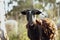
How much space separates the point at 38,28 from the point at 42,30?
0.04 m

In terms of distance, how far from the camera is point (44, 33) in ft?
5.37

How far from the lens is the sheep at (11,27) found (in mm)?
1656

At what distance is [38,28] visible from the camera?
165cm

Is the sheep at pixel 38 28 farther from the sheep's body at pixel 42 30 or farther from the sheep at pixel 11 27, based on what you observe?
the sheep at pixel 11 27

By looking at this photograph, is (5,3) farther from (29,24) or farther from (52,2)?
(52,2)

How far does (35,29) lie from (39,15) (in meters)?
0.14

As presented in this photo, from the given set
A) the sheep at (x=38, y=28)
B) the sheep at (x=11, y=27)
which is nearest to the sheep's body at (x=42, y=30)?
the sheep at (x=38, y=28)

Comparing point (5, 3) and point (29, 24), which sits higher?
point (5, 3)

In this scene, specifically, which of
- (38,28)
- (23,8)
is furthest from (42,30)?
(23,8)

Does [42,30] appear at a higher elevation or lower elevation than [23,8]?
lower

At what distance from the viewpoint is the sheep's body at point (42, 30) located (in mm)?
1631

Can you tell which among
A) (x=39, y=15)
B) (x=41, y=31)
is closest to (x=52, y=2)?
(x=39, y=15)

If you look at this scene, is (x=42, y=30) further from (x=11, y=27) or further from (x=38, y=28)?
(x=11, y=27)

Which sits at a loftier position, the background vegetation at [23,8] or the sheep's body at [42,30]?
the background vegetation at [23,8]
